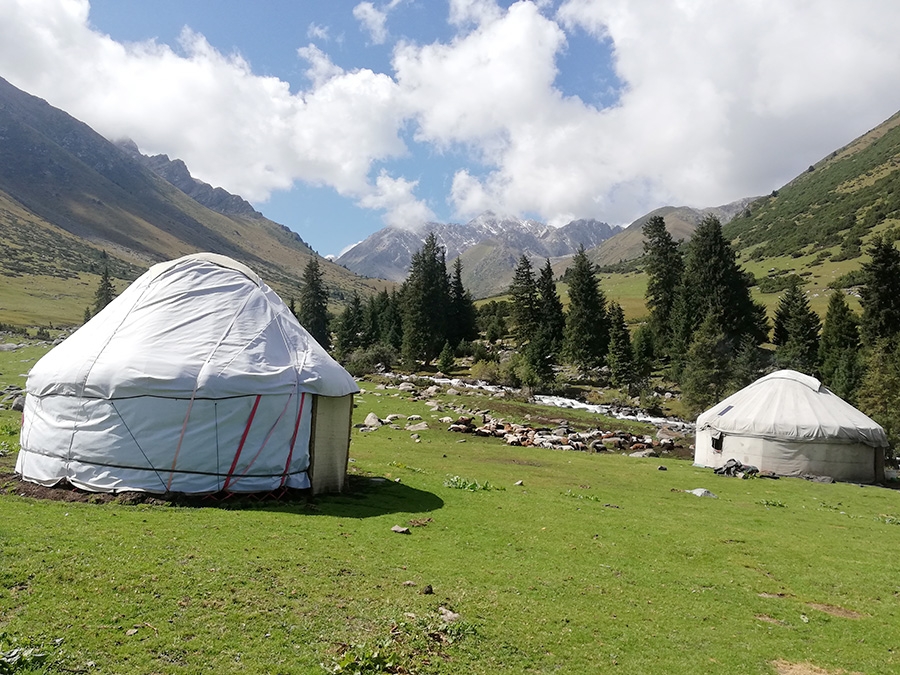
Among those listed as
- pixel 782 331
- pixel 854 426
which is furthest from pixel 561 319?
pixel 854 426

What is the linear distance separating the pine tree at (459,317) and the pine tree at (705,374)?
33733 mm

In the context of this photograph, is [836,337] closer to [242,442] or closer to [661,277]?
[661,277]

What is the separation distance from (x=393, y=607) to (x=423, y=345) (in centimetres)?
5791

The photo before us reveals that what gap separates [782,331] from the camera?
60094 mm

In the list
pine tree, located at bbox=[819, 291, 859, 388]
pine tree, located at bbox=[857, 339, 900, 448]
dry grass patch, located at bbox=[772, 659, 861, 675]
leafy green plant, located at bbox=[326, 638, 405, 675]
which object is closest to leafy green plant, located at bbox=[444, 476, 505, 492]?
dry grass patch, located at bbox=[772, 659, 861, 675]

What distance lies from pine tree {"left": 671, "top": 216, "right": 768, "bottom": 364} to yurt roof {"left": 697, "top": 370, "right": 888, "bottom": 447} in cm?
2587

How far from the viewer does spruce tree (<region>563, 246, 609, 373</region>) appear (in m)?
57.4

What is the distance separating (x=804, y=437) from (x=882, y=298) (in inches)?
1115

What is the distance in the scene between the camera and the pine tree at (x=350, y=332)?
71812 mm

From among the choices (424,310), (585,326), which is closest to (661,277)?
(585,326)

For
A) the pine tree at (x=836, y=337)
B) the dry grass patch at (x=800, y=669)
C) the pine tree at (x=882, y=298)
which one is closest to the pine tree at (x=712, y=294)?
the pine tree at (x=836, y=337)

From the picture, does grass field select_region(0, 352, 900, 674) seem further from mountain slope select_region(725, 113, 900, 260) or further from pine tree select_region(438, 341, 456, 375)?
mountain slope select_region(725, 113, 900, 260)

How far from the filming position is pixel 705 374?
39969mm

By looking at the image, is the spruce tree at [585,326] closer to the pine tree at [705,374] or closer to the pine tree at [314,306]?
the pine tree at [705,374]
